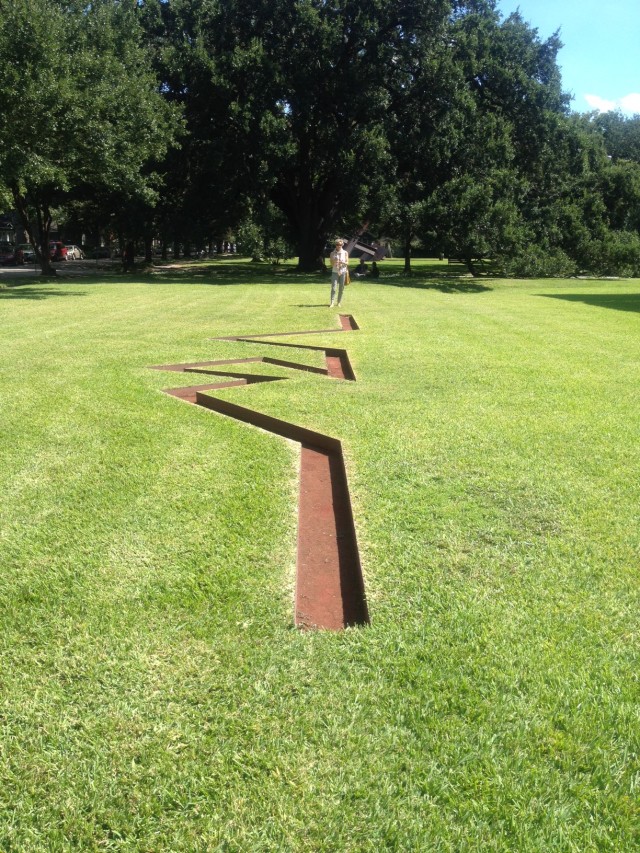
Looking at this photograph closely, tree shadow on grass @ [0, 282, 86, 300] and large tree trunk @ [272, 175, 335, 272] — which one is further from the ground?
large tree trunk @ [272, 175, 335, 272]

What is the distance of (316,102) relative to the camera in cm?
3058

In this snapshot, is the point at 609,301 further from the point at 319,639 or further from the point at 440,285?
the point at 319,639

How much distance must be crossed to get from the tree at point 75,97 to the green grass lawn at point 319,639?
16208 mm

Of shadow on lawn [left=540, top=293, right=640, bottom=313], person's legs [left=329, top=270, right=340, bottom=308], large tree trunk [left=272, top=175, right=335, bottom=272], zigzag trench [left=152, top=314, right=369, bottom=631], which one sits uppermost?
large tree trunk [left=272, top=175, right=335, bottom=272]

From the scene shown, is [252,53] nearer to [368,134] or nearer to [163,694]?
[368,134]

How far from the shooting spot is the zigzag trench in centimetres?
312

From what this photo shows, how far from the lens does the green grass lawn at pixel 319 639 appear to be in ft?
6.46

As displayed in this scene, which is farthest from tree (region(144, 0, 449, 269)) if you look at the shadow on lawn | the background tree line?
the shadow on lawn

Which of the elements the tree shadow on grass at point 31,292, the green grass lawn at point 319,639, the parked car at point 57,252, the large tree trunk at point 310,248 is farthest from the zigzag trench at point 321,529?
the parked car at point 57,252

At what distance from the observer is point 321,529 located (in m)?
4.02

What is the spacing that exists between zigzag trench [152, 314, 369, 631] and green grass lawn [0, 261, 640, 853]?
5.1 inches

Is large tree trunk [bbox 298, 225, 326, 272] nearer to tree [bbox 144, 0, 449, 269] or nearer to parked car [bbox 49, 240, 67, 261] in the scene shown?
tree [bbox 144, 0, 449, 269]

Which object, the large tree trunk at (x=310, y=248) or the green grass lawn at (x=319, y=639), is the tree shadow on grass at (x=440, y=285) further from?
the green grass lawn at (x=319, y=639)

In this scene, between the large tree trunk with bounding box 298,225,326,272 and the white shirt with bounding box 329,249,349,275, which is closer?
the white shirt with bounding box 329,249,349,275
